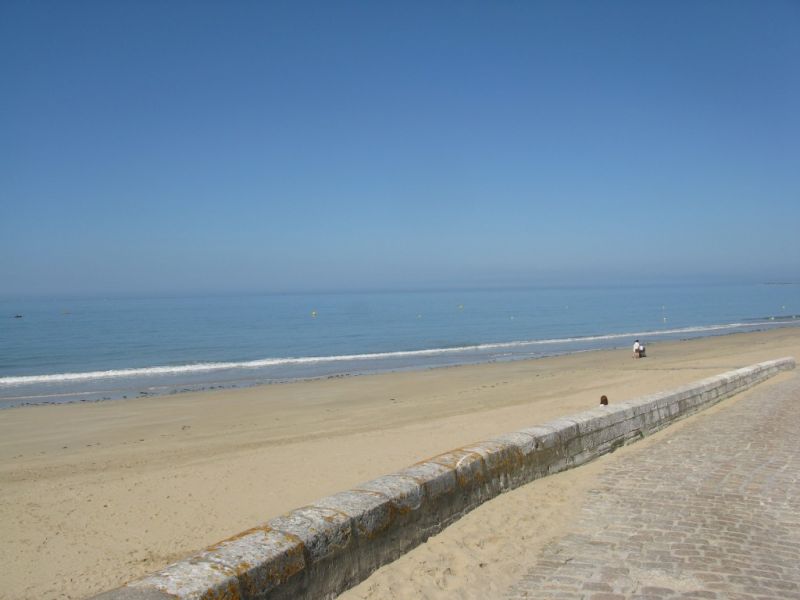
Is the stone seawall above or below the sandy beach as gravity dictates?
above

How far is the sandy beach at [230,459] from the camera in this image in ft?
17.0

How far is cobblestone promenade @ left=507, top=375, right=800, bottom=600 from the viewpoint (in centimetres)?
356

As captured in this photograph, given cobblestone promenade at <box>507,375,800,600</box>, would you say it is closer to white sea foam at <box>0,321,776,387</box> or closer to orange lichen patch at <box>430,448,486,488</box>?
orange lichen patch at <box>430,448,486,488</box>

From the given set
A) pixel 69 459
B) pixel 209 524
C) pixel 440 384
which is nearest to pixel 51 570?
pixel 209 524

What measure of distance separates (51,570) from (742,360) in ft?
69.7

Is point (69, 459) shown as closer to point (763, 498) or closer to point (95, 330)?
point (763, 498)

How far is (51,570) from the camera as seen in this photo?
5.24 metres

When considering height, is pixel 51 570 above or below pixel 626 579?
below

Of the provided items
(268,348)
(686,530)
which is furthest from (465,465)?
(268,348)

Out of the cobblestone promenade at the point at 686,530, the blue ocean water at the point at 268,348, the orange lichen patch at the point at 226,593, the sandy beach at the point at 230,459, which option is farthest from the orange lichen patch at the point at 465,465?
the blue ocean water at the point at 268,348

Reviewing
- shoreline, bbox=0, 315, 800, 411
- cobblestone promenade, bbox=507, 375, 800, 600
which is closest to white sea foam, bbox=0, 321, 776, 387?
shoreline, bbox=0, 315, 800, 411

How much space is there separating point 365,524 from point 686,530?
98.0 inches

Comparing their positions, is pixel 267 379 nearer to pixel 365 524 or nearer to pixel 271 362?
pixel 271 362

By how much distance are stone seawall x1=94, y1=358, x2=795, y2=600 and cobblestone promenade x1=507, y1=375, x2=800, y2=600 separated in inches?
22.2
